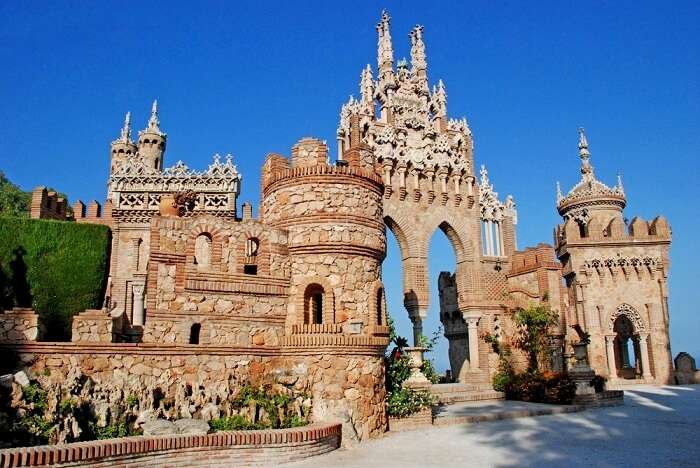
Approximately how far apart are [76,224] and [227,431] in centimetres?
832

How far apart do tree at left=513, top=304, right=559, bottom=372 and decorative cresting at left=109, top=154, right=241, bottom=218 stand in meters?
13.2

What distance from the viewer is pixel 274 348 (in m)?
11.8

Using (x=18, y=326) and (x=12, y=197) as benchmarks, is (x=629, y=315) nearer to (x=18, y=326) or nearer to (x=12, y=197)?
(x=18, y=326)

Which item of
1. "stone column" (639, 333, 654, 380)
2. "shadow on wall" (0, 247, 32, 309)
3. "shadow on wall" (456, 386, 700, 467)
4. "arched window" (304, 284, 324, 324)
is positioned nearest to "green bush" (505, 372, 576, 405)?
"shadow on wall" (456, 386, 700, 467)

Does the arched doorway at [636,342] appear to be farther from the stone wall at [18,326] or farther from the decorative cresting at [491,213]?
the stone wall at [18,326]

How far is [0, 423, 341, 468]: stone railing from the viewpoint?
7.50 meters

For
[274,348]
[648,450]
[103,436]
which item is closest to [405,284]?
[274,348]

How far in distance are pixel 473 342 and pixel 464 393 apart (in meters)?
3.79

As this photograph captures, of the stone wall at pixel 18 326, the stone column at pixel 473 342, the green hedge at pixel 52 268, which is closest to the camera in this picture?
the stone wall at pixel 18 326

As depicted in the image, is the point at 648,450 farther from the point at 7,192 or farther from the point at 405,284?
the point at 7,192

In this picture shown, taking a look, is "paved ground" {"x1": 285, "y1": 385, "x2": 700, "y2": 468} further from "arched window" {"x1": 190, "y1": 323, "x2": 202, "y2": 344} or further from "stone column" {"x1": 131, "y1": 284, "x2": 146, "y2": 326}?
"stone column" {"x1": 131, "y1": 284, "x2": 146, "y2": 326}

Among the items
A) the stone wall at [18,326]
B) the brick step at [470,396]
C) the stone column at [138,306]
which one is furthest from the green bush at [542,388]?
the stone wall at [18,326]

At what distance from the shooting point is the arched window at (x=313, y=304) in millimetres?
12336

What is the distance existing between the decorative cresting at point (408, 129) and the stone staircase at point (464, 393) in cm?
840
